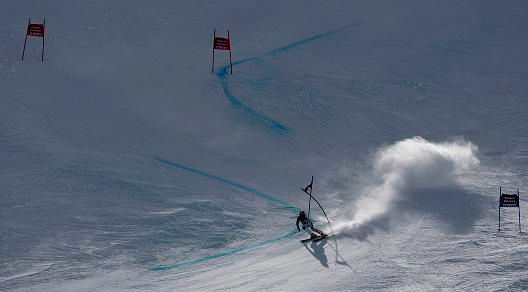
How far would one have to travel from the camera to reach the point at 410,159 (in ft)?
68.0

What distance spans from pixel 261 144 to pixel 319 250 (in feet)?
16.4

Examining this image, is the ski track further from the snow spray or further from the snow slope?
the snow spray

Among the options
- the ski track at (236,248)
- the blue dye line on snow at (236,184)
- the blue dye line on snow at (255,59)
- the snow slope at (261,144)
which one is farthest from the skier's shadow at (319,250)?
the blue dye line on snow at (255,59)

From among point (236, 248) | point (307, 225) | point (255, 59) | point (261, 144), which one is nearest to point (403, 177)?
point (307, 225)

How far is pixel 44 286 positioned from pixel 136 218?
2.83 metres

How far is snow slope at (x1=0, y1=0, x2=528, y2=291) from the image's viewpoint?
1720 cm

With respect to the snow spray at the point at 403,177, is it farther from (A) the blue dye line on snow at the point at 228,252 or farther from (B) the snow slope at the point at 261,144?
(A) the blue dye line on snow at the point at 228,252

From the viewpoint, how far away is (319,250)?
58.0 feet

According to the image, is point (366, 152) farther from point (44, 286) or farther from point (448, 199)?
point (44, 286)

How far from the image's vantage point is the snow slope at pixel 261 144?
17203mm

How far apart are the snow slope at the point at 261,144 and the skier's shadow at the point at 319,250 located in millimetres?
42

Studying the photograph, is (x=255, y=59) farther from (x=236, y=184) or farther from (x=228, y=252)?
(x=228, y=252)

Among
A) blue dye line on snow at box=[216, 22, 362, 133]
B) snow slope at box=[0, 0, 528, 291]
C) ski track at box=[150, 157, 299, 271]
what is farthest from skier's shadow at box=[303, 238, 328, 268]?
blue dye line on snow at box=[216, 22, 362, 133]

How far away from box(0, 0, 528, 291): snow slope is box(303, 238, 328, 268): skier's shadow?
4 cm
